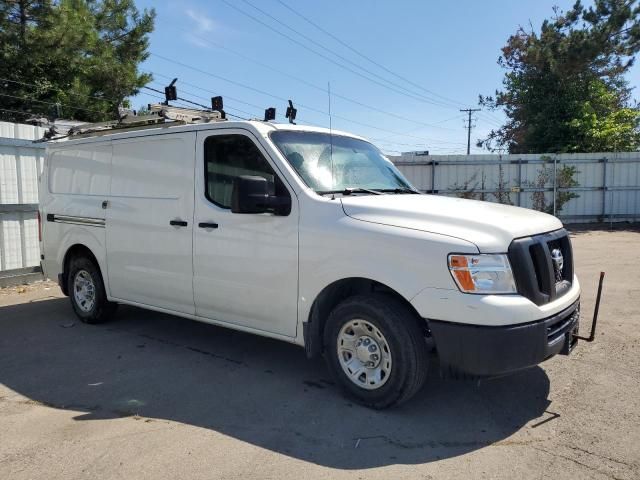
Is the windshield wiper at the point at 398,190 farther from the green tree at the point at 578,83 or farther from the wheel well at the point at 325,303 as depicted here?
the green tree at the point at 578,83

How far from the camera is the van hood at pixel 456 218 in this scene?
3596mm

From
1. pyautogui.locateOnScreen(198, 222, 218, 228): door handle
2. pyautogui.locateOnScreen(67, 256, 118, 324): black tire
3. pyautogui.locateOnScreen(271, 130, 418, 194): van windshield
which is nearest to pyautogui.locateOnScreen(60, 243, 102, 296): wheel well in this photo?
pyautogui.locateOnScreen(67, 256, 118, 324): black tire

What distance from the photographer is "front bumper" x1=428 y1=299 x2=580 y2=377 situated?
3.45 m

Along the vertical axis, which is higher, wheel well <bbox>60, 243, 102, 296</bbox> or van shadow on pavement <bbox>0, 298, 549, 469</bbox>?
wheel well <bbox>60, 243, 102, 296</bbox>

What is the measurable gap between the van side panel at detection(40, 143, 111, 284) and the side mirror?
249 centimetres

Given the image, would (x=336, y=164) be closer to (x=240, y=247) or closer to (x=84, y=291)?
(x=240, y=247)

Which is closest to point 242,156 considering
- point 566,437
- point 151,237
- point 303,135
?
point 303,135

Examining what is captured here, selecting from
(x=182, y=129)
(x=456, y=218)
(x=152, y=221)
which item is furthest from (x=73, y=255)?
(x=456, y=218)

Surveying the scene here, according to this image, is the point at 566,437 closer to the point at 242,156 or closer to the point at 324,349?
the point at 324,349

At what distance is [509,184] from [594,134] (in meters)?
5.79

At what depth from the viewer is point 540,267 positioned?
3.75 metres

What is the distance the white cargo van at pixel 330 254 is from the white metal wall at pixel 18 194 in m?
3.43

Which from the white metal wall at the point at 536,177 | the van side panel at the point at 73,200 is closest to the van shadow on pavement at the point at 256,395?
the van side panel at the point at 73,200

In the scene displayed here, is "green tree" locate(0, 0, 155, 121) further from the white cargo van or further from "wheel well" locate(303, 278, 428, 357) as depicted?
"wheel well" locate(303, 278, 428, 357)
